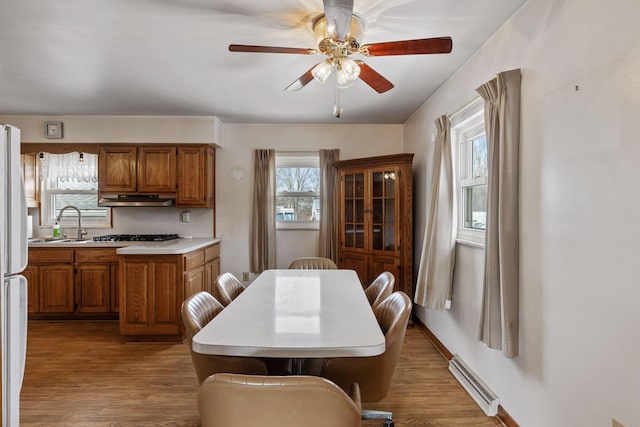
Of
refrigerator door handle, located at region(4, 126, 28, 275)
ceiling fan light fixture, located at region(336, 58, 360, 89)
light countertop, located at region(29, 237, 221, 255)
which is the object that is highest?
ceiling fan light fixture, located at region(336, 58, 360, 89)

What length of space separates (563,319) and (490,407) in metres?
0.90

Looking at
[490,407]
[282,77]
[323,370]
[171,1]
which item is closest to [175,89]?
[282,77]

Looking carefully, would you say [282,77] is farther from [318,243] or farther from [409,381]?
[409,381]

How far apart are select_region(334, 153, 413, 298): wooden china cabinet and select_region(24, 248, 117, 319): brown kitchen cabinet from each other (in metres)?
2.71

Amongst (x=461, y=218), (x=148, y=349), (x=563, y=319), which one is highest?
(x=461, y=218)

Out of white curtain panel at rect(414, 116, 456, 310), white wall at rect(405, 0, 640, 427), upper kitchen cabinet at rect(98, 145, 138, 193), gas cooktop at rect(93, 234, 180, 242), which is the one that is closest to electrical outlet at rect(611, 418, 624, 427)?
white wall at rect(405, 0, 640, 427)

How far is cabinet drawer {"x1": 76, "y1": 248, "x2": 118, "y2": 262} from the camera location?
12.0ft

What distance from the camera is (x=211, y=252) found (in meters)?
4.02

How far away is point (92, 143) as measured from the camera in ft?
13.2

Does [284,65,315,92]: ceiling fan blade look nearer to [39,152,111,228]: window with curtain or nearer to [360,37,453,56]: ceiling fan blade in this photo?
[360,37,453,56]: ceiling fan blade

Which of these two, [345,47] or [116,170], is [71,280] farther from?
[345,47]

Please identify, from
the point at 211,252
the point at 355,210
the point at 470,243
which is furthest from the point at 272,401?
the point at 211,252

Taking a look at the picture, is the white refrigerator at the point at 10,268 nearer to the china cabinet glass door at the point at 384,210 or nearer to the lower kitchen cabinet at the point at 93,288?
the lower kitchen cabinet at the point at 93,288

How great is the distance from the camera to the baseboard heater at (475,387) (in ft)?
6.76
